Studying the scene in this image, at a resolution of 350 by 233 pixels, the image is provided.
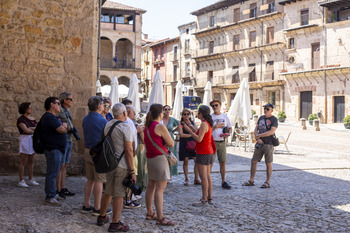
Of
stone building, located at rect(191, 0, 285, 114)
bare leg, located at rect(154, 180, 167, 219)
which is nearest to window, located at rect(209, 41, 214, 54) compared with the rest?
stone building, located at rect(191, 0, 285, 114)

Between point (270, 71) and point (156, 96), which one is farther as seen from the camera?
point (270, 71)

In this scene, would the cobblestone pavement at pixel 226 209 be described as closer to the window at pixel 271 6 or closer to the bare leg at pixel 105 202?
the bare leg at pixel 105 202

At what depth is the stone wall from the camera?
757cm

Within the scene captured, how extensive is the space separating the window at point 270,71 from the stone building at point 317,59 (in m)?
1.53

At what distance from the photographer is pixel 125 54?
1543 inches

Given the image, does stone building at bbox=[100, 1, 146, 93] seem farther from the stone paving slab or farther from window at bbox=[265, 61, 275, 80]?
the stone paving slab

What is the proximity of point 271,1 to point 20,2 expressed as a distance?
3307 cm

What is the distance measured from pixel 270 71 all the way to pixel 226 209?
107 ft

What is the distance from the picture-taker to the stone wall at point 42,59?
24.8ft

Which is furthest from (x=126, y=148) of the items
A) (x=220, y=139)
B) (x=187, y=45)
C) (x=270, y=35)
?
(x=187, y=45)

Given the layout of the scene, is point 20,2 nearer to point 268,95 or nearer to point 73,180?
point 73,180

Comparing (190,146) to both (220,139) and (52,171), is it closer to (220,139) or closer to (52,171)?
(220,139)

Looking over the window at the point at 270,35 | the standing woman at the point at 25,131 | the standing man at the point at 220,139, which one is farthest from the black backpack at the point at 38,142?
the window at the point at 270,35

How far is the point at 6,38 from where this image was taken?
A: 753 cm
